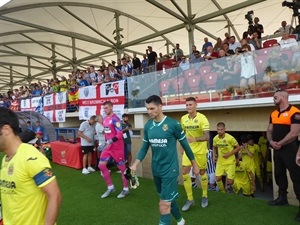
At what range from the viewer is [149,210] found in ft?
20.4

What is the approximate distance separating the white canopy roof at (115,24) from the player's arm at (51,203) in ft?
57.5

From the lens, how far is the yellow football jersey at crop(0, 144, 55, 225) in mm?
2074

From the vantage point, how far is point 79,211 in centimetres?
Result: 645

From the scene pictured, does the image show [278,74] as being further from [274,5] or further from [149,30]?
[149,30]

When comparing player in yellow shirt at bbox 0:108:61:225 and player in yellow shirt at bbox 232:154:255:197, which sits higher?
player in yellow shirt at bbox 0:108:61:225

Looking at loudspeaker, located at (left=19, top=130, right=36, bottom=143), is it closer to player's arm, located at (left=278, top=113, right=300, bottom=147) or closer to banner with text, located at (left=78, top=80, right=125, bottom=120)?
player's arm, located at (left=278, top=113, right=300, bottom=147)

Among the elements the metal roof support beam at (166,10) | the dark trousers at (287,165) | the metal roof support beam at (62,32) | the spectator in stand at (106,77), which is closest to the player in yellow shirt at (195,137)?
the dark trousers at (287,165)

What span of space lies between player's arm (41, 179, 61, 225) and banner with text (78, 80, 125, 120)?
882cm

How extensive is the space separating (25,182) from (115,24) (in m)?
21.4

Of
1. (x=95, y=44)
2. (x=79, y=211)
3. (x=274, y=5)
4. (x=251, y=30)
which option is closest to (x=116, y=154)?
(x=79, y=211)

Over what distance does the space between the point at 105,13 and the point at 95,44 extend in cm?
556

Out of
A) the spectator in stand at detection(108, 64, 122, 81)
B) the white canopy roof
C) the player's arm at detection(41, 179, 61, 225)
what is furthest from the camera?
the white canopy roof

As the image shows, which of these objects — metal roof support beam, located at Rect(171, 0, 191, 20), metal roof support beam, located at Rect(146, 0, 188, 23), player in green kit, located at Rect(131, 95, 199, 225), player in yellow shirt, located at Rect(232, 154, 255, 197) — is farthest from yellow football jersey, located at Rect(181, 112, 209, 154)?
metal roof support beam, located at Rect(146, 0, 188, 23)

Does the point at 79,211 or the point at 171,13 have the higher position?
the point at 171,13
